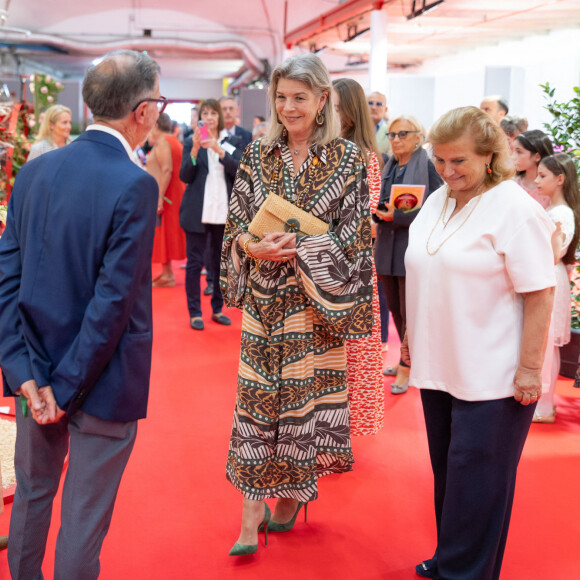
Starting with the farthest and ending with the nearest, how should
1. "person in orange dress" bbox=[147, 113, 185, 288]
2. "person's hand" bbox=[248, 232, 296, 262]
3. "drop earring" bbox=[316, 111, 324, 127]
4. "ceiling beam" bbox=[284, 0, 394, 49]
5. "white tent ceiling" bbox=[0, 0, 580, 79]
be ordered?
1. "white tent ceiling" bbox=[0, 0, 580, 79]
2. "ceiling beam" bbox=[284, 0, 394, 49]
3. "person in orange dress" bbox=[147, 113, 185, 288]
4. "drop earring" bbox=[316, 111, 324, 127]
5. "person's hand" bbox=[248, 232, 296, 262]

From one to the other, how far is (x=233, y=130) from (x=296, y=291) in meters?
3.97

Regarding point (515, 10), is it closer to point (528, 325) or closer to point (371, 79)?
point (371, 79)

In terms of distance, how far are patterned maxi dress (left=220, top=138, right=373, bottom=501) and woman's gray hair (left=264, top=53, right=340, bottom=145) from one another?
47mm

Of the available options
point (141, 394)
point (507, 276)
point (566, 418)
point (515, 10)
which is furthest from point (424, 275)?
point (515, 10)

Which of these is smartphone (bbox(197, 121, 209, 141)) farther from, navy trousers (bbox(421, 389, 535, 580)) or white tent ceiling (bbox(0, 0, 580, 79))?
white tent ceiling (bbox(0, 0, 580, 79))

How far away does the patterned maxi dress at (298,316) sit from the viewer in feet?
7.36

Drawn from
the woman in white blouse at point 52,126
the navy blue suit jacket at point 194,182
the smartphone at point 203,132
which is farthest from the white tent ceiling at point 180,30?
the smartphone at point 203,132

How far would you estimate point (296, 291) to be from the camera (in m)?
2.26

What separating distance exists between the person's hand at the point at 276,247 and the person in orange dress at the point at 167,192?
461 cm

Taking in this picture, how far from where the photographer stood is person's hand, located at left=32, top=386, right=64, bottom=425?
1578mm

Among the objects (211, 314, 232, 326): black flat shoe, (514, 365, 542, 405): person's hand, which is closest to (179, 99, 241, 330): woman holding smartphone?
(211, 314, 232, 326): black flat shoe

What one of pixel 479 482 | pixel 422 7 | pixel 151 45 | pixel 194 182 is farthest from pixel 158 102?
pixel 151 45

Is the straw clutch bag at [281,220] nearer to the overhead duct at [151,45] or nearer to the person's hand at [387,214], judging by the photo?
the person's hand at [387,214]

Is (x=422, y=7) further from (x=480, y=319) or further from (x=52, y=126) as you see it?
(x=480, y=319)
